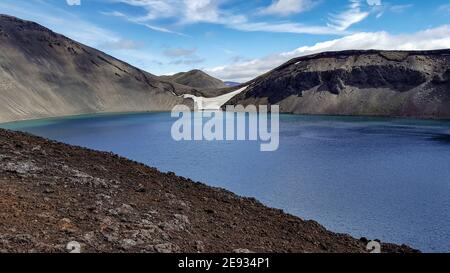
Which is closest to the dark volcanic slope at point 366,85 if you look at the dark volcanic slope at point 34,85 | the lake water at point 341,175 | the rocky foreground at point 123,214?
the lake water at point 341,175

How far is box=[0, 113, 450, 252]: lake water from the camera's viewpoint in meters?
27.3

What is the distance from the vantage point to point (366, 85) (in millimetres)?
158000

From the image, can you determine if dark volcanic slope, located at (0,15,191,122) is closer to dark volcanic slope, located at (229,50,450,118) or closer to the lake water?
dark volcanic slope, located at (229,50,450,118)

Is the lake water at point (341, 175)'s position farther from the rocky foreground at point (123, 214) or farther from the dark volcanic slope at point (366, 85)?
the dark volcanic slope at point (366, 85)

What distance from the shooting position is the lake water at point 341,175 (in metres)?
27.3

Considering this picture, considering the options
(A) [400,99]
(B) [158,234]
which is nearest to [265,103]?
(A) [400,99]

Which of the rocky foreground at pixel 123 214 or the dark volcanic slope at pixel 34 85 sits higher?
the dark volcanic slope at pixel 34 85

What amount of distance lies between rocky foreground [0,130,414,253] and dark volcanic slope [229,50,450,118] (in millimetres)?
121469

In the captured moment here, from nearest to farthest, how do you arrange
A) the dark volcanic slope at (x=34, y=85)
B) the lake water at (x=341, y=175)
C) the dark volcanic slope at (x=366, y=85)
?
the lake water at (x=341, y=175) < the dark volcanic slope at (x=366, y=85) < the dark volcanic slope at (x=34, y=85)

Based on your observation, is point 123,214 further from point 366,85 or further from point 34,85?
point 34,85

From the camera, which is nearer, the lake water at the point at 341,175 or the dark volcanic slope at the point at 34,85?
the lake water at the point at 341,175

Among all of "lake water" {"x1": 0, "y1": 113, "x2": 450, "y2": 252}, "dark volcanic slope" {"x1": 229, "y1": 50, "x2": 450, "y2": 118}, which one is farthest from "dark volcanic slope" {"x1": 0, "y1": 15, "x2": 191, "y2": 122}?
"lake water" {"x1": 0, "y1": 113, "x2": 450, "y2": 252}

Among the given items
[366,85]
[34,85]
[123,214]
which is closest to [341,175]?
[123,214]

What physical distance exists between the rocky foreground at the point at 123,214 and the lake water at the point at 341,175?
29.6 ft
